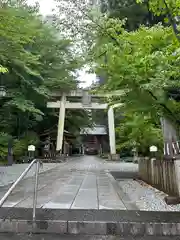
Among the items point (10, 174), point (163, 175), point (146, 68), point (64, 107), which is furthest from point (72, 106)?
point (146, 68)

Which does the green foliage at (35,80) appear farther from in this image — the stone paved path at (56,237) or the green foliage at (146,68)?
the stone paved path at (56,237)

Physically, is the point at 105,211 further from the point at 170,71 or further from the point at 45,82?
the point at 45,82

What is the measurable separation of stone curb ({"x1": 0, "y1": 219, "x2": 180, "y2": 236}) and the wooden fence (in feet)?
7.80

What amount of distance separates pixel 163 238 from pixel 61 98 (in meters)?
24.9

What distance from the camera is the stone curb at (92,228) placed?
395 cm

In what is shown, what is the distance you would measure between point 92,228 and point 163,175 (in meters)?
4.34

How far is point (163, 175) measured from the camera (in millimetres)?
7805

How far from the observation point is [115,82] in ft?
24.5

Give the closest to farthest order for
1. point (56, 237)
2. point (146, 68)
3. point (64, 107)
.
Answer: point (56, 237) < point (146, 68) < point (64, 107)

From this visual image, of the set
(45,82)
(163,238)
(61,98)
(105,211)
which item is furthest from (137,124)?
(61,98)

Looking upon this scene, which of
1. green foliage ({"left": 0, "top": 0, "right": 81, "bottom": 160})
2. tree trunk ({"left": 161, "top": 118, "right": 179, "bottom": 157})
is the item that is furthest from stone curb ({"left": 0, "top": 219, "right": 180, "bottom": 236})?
green foliage ({"left": 0, "top": 0, "right": 81, "bottom": 160})

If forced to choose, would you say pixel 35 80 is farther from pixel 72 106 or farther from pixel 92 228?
pixel 92 228

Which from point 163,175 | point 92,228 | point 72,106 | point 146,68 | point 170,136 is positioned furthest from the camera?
point 72,106

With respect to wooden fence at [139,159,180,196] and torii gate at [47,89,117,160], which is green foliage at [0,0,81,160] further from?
wooden fence at [139,159,180,196]
